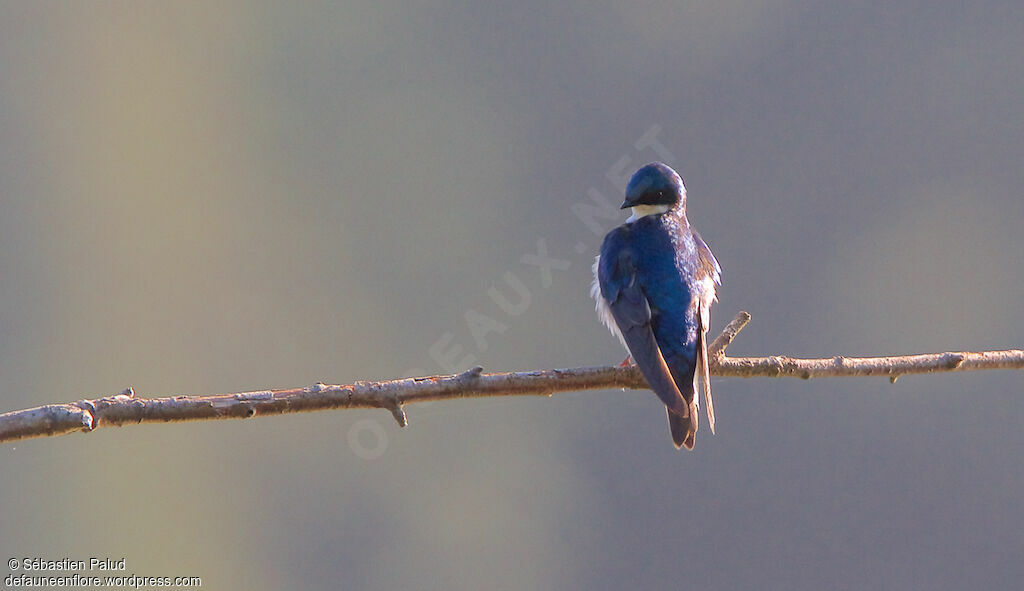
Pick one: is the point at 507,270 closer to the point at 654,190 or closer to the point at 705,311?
the point at 654,190

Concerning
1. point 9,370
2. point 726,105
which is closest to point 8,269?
point 9,370

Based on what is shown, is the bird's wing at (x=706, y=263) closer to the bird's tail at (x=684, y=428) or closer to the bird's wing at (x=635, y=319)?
the bird's wing at (x=635, y=319)

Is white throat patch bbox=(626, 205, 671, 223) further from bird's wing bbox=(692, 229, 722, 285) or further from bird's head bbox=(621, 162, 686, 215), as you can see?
bird's wing bbox=(692, 229, 722, 285)

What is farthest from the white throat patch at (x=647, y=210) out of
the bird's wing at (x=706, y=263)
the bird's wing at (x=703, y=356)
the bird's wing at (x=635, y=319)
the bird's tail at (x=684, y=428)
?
the bird's tail at (x=684, y=428)

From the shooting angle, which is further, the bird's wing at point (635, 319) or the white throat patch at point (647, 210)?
the white throat patch at point (647, 210)

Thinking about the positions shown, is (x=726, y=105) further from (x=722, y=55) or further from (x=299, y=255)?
(x=299, y=255)

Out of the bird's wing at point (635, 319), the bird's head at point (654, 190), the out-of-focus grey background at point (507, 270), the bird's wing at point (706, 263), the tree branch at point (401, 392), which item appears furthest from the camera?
the out-of-focus grey background at point (507, 270)
